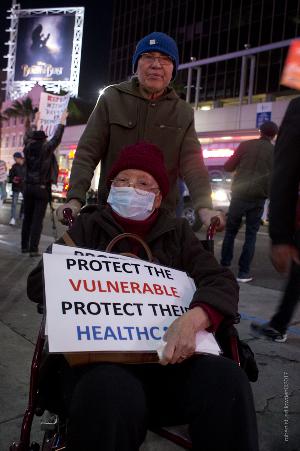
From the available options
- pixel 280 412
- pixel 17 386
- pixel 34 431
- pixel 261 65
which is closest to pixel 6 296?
pixel 17 386

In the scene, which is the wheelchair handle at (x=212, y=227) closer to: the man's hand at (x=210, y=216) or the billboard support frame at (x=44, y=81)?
the man's hand at (x=210, y=216)

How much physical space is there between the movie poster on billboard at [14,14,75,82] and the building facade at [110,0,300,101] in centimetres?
1023

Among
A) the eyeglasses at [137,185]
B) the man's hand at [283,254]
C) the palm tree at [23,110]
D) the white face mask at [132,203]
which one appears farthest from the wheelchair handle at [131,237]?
the palm tree at [23,110]

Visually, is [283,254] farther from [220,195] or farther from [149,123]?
[220,195]

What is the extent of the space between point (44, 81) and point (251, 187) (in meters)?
48.1

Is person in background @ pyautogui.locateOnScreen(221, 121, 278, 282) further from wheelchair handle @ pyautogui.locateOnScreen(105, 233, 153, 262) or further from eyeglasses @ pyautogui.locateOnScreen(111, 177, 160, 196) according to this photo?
wheelchair handle @ pyautogui.locateOnScreen(105, 233, 153, 262)

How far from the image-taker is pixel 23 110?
191 feet

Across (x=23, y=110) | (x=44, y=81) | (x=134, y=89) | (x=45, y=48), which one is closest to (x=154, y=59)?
(x=134, y=89)

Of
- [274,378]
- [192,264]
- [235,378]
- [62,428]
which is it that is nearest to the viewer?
[235,378]

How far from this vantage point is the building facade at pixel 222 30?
131ft

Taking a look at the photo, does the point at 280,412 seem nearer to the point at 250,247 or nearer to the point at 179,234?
the point at 179,234

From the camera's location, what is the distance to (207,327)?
174 centimetres

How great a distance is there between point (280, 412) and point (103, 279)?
1.43 metres

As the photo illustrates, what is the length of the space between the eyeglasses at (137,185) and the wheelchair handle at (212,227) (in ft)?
0.99
